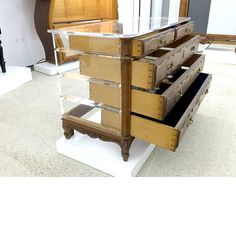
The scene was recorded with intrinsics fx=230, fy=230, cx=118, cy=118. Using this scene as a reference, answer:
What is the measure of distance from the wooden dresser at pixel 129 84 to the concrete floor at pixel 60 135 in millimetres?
205

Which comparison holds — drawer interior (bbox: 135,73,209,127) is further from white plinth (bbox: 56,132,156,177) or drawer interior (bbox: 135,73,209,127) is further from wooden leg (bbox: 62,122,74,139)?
wooden leg (bbox: 62,122,74,139)

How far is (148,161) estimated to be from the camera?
1.13 m

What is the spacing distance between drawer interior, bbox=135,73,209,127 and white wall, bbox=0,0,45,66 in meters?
1.96

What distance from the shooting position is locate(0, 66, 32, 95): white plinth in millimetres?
1974

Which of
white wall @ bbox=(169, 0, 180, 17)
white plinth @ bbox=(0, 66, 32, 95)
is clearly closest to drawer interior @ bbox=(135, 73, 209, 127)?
white plinth @ bbox=(0, 66, 32, 95)

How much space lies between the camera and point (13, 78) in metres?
2.06

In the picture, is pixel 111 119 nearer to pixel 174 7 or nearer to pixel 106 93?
pixel 106 93

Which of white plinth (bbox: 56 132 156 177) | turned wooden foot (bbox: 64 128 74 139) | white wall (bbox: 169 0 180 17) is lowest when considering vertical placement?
white plinth (bbox: 56 132 156 177)

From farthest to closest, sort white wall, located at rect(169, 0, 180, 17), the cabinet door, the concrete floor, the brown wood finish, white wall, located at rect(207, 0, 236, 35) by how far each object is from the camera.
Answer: white wall, located at rect(169, 0, 180, 17)
white wall, located at rect(207, 0, 236, 35)
the cabinet door
the brown wood finish
the concrete floor

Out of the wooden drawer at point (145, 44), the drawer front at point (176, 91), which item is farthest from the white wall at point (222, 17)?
the wooden drawer at point (145, 44)
